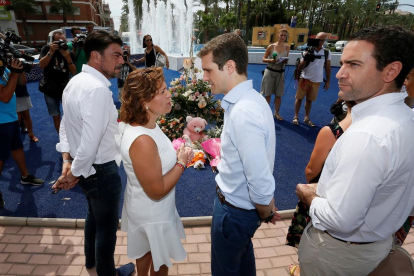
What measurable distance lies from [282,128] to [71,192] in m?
4.92

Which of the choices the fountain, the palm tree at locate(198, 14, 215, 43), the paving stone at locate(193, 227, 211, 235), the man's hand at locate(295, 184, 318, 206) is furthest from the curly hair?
the palm tree at locate(198, 14, 215, 43)

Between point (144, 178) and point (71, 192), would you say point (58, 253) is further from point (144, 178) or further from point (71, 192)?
point (144, 178)

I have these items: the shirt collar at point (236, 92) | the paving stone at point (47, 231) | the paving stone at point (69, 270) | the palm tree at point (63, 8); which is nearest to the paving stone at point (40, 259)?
the paving stone at point (69, 270)

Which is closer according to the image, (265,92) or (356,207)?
(356,207)

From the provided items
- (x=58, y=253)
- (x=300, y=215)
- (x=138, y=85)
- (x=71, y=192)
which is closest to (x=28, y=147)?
(x=71, y=192)

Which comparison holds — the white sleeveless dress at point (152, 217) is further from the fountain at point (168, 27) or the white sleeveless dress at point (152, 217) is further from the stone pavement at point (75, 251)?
the fountain at point (168, 27)

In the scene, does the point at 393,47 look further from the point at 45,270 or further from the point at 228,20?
the point at 228,20

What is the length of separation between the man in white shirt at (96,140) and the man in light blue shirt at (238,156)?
2.95 feet

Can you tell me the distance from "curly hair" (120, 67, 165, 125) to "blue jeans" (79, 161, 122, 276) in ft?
1.87

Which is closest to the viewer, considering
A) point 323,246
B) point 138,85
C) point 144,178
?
point 323,246

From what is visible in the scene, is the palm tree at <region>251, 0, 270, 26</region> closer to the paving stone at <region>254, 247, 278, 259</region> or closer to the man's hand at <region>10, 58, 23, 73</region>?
the man's hand at <region>10, 58, 23, 73</region>

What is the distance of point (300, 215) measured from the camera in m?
2.02

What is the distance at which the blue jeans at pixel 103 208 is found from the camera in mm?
2049

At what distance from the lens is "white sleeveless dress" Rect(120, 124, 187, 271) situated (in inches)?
72.6
